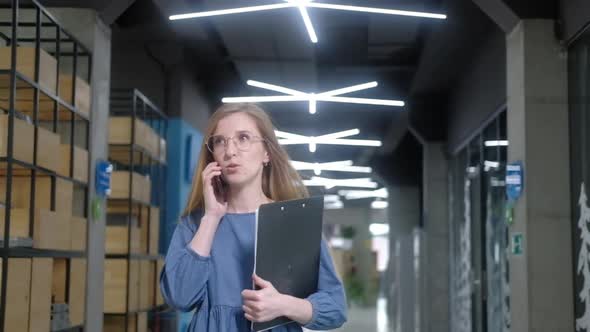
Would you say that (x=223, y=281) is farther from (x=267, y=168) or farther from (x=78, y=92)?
(x=78, y=92)

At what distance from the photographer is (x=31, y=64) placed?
5.06 m

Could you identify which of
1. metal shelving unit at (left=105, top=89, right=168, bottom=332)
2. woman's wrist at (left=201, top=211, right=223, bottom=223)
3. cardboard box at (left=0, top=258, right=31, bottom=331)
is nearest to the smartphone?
woman's wrist at (left=201, top=211, right=223, bottom=223)

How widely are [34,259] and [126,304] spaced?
9.66ft

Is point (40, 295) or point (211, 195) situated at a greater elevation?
point (211, 195)

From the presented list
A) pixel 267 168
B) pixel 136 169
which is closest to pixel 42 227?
pixel 267 168

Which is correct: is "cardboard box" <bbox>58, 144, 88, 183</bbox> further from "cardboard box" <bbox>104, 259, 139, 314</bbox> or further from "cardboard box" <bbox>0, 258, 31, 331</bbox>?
"cardboard box" <bbox>104, 259, 139, 314</bbox>

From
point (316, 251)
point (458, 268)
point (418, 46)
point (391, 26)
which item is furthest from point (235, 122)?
point (458, 268)

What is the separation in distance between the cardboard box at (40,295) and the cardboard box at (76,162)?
715 millimetres

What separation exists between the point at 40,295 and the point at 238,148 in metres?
3.81

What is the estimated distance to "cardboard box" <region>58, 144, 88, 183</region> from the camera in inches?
227

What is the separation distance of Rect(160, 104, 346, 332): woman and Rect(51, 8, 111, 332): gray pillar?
15.6 ft

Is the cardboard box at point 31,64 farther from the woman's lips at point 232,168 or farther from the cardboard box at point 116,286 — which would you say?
the woman's lips at point 232,168

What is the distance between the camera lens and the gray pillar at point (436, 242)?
1283 cm

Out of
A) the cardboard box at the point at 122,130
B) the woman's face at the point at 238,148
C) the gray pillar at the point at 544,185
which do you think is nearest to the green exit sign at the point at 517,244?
the gray pillar at the point at 544,185
